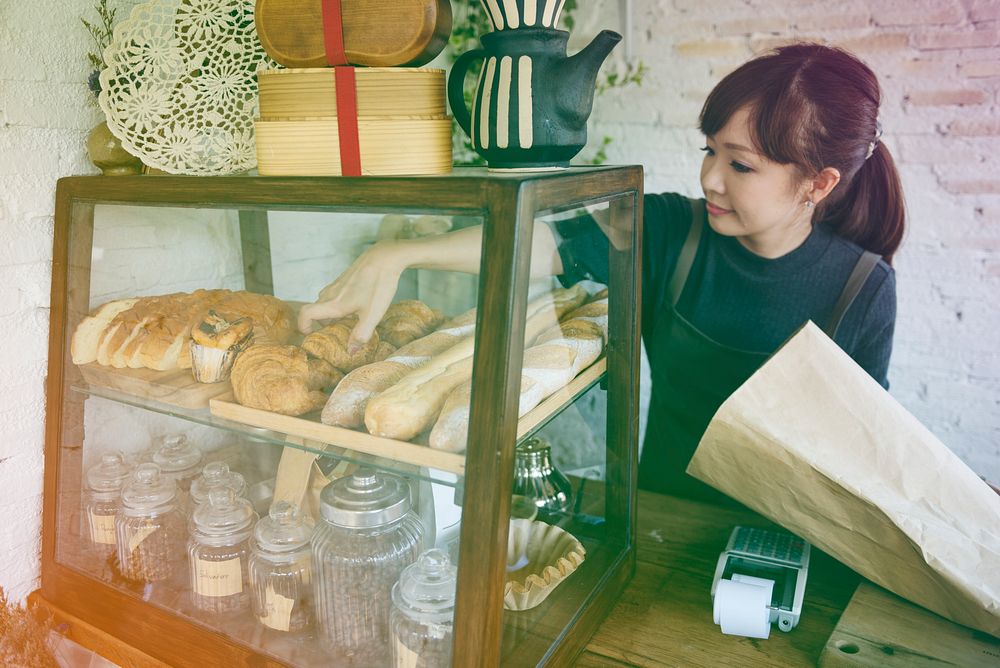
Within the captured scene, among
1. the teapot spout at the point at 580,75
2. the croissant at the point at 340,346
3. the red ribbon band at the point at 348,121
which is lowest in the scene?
the croissant at the point at 340,346

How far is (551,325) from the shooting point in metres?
0.99

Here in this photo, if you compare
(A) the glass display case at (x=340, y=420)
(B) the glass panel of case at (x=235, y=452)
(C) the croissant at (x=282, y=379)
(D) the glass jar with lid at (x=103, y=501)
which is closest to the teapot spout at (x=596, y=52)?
(A) the glass display case at (x=340, y=420)

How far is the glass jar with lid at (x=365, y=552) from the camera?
99cm

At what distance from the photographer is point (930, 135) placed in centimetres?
222

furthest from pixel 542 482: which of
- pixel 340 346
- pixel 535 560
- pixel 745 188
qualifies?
pixel 745 188

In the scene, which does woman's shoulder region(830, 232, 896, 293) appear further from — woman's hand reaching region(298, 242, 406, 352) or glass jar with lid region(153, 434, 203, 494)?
glass jar with lid region(153, 434, 203, 494)

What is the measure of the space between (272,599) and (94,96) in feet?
2.90

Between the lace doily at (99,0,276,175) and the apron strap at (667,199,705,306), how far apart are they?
104 cm

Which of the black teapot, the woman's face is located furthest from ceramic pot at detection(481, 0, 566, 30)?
the woman's face

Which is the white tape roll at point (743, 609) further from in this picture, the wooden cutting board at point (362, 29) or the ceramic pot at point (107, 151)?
the ceramic pot at point (107, 151)

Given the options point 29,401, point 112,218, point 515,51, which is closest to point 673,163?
point 515,51

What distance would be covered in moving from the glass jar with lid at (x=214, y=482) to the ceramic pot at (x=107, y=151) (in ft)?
1.66

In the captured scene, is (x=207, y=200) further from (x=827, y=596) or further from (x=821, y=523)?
(x=827, y=596)

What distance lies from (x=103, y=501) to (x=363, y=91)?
2.62ft
